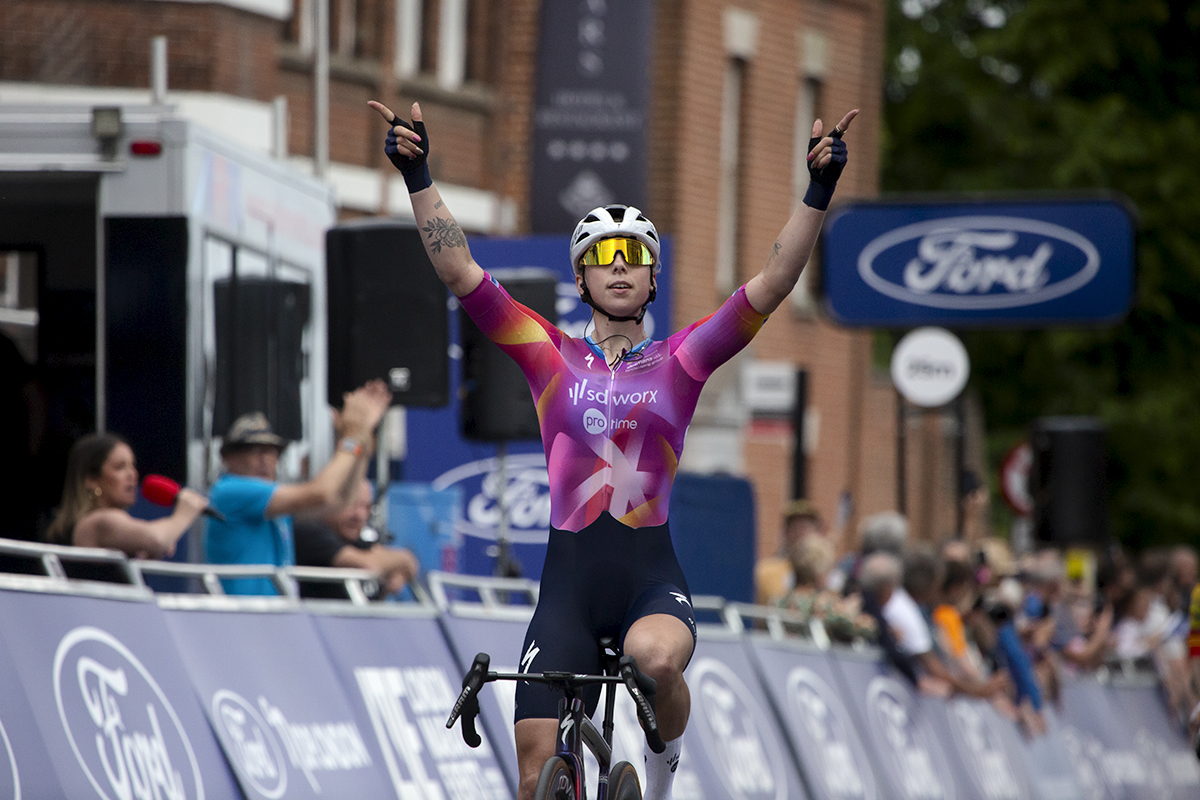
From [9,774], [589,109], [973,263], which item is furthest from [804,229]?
[589,109]

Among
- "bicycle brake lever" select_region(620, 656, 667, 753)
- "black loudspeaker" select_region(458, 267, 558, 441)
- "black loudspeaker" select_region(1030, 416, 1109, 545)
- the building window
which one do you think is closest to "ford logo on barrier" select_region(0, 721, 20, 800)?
"bicycle brake lever" select_region(620, 656, 667, 753)

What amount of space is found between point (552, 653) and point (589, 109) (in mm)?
13285

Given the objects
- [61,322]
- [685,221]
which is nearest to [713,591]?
[61,322]

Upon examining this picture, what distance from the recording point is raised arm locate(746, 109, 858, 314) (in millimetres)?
6605

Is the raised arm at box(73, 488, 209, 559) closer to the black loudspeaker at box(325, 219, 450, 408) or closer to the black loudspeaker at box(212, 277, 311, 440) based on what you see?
the black loudspeaker at box(212, 277, 311, 440)

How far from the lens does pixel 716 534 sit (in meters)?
15.5

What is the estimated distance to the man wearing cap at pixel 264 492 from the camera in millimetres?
9516

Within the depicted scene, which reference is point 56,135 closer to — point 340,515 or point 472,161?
point 340,515

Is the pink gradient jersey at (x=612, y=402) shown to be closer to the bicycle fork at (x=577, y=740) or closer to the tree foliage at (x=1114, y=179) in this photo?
the bicycle fork at (x=577, y=740)

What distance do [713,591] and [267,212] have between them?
4.99 meters

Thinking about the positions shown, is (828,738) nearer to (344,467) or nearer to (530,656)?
(344,467)

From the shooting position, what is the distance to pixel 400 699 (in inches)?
359

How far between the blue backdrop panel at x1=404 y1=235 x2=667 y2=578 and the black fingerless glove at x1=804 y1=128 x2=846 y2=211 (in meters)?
8.27

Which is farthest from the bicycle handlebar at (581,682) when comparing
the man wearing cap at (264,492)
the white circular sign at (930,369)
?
the white circular sign at (930,369)
